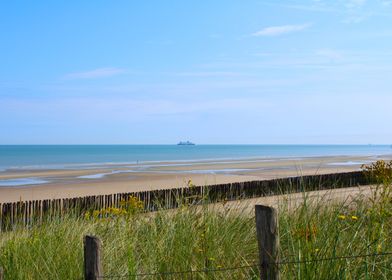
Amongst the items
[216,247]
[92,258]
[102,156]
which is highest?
[102,156]

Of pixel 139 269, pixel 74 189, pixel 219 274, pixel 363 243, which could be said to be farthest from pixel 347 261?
pixel 74 189

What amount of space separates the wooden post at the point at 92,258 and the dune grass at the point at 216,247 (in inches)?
36.9

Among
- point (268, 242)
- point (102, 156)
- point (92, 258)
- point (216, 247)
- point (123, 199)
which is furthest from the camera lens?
point (102, 156)

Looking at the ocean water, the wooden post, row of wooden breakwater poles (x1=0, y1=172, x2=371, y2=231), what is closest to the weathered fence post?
→ the wooden post

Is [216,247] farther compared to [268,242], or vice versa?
[216,247]

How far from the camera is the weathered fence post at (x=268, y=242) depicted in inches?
172

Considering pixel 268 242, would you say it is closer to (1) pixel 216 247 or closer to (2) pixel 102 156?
(1) pixel 216 247

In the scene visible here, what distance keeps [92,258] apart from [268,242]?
1380mm

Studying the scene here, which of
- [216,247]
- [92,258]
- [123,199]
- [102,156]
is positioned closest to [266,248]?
[92,258]

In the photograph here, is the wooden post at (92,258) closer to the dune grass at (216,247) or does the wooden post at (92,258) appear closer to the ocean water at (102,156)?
the dune grass at (216,247)

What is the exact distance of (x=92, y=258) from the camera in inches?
168

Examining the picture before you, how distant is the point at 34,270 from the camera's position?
20.3 feet

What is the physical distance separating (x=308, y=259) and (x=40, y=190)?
28310 mm

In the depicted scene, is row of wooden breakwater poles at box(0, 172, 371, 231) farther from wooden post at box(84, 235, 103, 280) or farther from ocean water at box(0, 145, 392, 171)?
ocean water at box(0, 145, 392, 171)
